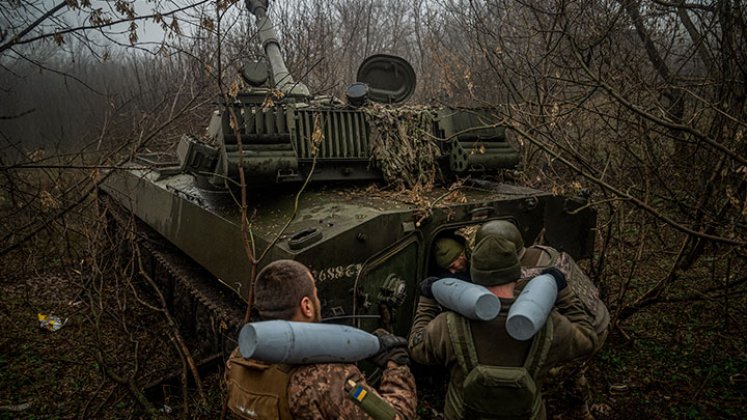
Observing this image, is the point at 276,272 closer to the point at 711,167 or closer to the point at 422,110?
the point at 422,110

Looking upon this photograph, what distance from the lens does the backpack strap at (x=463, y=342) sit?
2625 millimetres

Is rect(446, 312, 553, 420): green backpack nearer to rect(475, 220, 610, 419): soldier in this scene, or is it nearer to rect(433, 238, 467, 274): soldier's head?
rect(475, 220, 610, 419): soldier

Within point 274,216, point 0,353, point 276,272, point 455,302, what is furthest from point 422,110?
point 0,353

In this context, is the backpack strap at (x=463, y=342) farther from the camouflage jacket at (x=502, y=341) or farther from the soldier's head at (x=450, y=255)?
the soldier's head at (x=450, y=255)

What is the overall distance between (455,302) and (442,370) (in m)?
2.63

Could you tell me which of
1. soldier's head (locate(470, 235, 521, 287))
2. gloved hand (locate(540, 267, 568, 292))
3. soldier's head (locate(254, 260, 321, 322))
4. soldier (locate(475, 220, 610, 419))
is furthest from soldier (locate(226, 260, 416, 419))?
soldier (locate(475, 220, 610, 419))

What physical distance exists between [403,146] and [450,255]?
135 cm

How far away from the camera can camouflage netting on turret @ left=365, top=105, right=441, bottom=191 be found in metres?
5.03

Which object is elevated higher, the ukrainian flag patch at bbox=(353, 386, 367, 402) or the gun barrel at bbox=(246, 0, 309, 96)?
the gun barrel at bbox=(246, 0, 309, 96)

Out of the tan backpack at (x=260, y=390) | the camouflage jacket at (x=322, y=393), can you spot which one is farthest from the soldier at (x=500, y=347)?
the tan backpack at (x=260, y=390)

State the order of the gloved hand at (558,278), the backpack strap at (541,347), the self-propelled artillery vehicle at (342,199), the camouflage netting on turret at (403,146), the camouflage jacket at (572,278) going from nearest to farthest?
the backpack strap at (541,347)
the gloved hand at (558,278)
the camouflage jacket at (572,278)
the self-propelled artillery vehicle at (342,199)
the camouflage netting on turret at (403,146)

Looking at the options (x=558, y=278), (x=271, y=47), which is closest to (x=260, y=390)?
(x=558, y=278)

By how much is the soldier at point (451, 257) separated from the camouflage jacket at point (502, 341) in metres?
1.24

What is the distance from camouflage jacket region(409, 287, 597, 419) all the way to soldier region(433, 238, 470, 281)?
1236 mm
